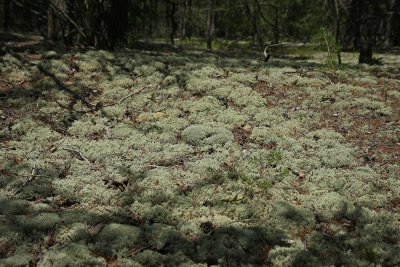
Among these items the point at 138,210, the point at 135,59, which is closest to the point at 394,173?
the point at 138,210

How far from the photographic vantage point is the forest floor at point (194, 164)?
16.7 ft

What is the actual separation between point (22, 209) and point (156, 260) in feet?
7.24

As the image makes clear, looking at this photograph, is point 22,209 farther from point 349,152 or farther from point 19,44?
point 19,44

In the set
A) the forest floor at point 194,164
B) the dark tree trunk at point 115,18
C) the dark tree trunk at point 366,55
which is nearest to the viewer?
the forest floor at point 194,164

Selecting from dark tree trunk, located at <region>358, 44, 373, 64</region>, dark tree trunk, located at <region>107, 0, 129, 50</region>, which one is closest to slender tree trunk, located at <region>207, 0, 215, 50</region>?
dark tree trunk, located at <region>107, 0, 129, 50</region>

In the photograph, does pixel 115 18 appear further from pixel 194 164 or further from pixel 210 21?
pixel 194 164

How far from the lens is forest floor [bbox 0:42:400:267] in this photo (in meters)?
5.10

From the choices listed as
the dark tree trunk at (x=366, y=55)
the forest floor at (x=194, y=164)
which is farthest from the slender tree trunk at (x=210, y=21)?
the forest floor at (x=194, y=164)

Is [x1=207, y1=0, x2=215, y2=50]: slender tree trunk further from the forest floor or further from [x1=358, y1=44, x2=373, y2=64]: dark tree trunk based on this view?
the forest floor

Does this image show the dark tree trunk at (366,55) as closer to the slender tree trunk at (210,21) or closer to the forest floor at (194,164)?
the forest floor at (194,164)

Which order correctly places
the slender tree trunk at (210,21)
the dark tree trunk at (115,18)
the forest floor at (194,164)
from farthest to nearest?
the slender tree trunk at (210,21) < the dark tree trunk at (115,18) < the forest floor at (194,164)

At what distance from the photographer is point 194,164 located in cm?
702

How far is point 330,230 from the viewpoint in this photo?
549cm

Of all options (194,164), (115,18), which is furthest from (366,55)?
(194,164)
